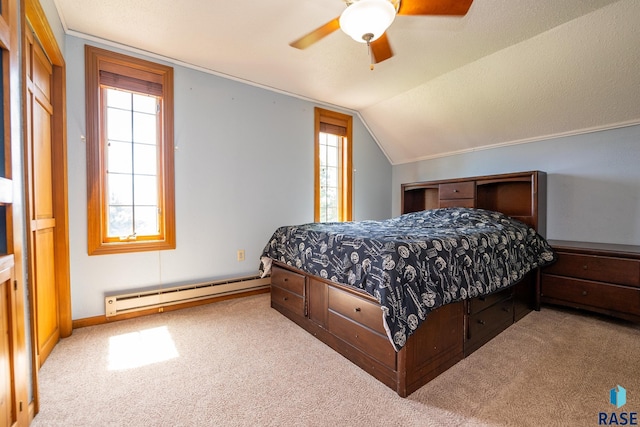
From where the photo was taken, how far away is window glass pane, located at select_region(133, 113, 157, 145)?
263cm

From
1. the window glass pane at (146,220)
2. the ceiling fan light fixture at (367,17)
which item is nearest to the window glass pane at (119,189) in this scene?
the window glass pane at (146,220)

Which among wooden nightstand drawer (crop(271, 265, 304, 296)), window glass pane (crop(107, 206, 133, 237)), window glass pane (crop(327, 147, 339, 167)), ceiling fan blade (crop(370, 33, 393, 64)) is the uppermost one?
ceiling fan blade (crop(370, 33, 393, 64))

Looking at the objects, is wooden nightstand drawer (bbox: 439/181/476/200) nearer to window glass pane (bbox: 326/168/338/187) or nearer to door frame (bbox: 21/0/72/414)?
window glass pane (bbox: 326/168/338/187)

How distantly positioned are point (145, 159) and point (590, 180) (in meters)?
4.35

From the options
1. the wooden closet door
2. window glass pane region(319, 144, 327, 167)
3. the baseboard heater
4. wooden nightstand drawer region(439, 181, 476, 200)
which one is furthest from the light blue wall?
the wooden closet door

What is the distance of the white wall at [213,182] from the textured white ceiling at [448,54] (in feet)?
0.93

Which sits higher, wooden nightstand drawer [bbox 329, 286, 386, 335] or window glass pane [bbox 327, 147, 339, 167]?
window glass pane [bbox 327, 147, 339, 167]

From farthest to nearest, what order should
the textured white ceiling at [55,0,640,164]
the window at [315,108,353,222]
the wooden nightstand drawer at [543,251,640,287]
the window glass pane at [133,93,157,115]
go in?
the window at [315,108,353,222] → the window glass pane at [133,93,157,115] → the wooden nightstand drawer at [543,251,640,287] → the textured white ceiling at [55,0,640,164]

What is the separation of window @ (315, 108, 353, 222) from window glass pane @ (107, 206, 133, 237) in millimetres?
2127

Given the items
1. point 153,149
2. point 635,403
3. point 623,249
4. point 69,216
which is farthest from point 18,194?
point 623,249

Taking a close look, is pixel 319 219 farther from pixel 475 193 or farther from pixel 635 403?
pixel 635 403

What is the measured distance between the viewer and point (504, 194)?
3.30m

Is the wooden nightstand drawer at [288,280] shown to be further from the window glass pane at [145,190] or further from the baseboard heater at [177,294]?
the window glass pane at [145,190]

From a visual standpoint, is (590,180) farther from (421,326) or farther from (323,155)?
(323,155)
